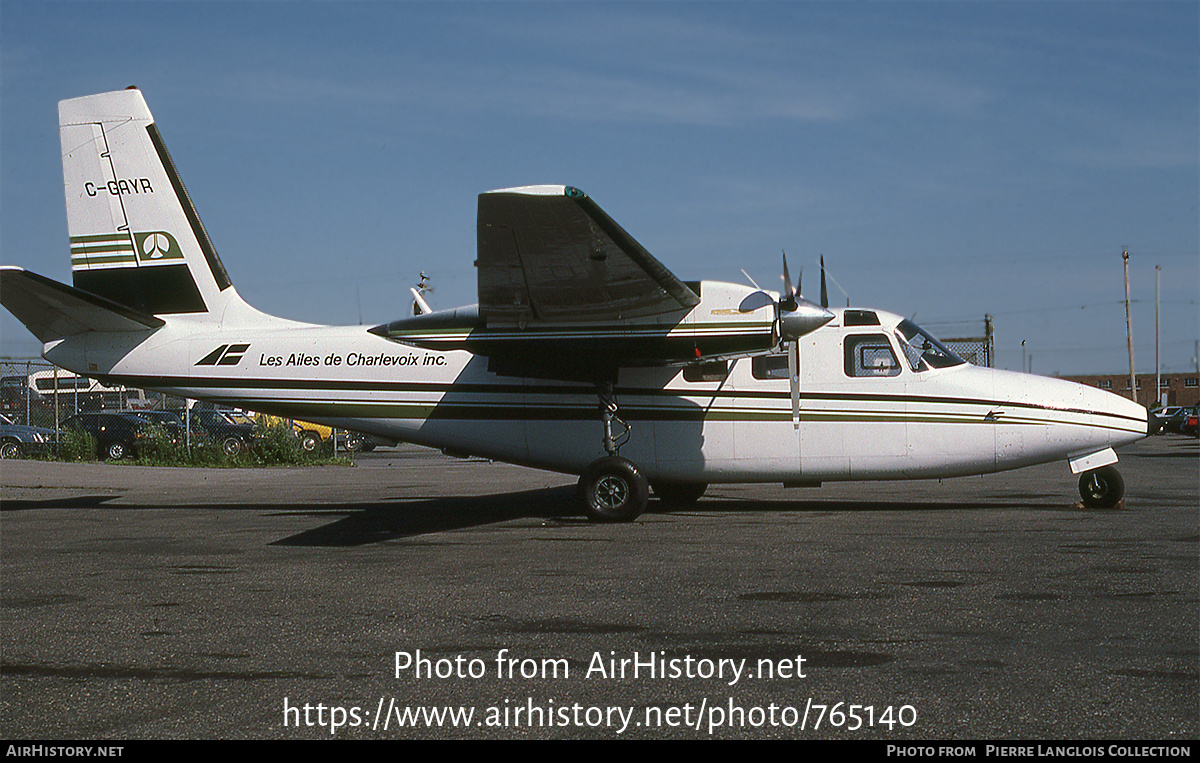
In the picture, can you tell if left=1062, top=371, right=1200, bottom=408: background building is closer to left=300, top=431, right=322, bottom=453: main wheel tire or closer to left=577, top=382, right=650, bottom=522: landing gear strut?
left=300, top=431, right=322, bottom=453: main wheel tire

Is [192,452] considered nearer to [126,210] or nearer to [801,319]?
[126,210]

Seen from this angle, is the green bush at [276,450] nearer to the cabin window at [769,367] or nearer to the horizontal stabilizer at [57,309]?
the horizontal stabilizer at [57,309]

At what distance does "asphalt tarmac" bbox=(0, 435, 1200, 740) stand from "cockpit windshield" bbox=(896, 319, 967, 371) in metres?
2.04

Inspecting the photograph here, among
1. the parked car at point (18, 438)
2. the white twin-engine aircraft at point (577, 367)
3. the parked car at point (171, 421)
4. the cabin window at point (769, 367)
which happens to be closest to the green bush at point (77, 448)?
the parked car at point (171, 421)

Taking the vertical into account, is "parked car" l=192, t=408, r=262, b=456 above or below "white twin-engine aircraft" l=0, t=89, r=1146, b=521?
below

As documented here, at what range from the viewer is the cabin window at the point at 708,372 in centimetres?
1312

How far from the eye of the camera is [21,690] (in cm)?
479

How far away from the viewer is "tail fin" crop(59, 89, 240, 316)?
1395 centimetres

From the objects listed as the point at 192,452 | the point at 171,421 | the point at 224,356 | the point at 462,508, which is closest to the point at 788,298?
the point at 462,508

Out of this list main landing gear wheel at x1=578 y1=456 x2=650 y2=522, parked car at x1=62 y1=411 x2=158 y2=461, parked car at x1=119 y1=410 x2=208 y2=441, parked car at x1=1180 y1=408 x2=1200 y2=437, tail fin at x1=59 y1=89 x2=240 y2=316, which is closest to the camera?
main landing gear wheel at x1=578 y1=456 x2=650 y2=522

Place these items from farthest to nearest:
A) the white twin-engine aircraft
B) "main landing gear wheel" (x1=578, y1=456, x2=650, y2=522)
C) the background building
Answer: the background building
"main landing gear wheel" (x1=578, y1=456, x2=650, y2=522)
the white twin-engine aircraft

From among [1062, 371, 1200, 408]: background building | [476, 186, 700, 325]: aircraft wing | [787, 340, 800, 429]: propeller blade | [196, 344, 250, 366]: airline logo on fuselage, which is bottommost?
[1062, 371, 1200, 408]: background building

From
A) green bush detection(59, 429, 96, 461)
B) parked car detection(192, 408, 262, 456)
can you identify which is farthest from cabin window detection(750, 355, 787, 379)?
parked car detection(192, 408, 262, 456)

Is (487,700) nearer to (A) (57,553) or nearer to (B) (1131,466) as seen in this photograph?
(A) (57,553)
